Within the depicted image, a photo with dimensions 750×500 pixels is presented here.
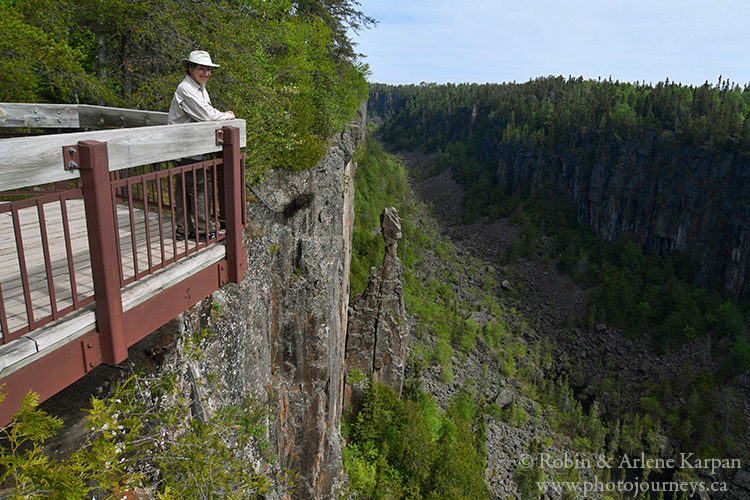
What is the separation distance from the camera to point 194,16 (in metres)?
12.9

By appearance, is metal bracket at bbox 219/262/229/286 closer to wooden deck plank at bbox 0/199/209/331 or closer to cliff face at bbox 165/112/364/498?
wooden deck plank at bbox 0/199/209/331

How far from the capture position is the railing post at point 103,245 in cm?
399

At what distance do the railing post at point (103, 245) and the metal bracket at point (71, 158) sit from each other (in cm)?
4

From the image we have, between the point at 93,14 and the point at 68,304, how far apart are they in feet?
34.5

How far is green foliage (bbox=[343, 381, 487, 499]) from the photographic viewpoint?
1022 inches

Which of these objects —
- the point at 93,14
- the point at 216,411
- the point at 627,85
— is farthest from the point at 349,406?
the point at 627,85

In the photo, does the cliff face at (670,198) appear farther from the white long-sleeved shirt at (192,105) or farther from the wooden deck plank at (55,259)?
the wooden deck plank at (55,259)

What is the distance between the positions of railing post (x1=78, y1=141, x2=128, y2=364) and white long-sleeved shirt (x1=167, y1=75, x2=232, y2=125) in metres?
2.39

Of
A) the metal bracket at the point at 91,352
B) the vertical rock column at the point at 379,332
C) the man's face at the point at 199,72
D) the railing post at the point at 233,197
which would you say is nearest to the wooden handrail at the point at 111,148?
the railing post at the point at 233,197

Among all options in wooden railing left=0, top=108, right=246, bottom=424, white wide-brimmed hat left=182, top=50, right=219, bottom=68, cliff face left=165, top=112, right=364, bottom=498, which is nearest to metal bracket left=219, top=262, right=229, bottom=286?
wooden railing left=0, top=108, right=246, bottom=424

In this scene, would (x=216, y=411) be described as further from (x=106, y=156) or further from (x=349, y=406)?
(x=349, y=406)

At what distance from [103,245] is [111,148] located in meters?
0.94

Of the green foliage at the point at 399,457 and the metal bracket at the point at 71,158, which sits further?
the green foliage at the point at 399,457

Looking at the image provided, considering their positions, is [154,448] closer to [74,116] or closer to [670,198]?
[74,116]
